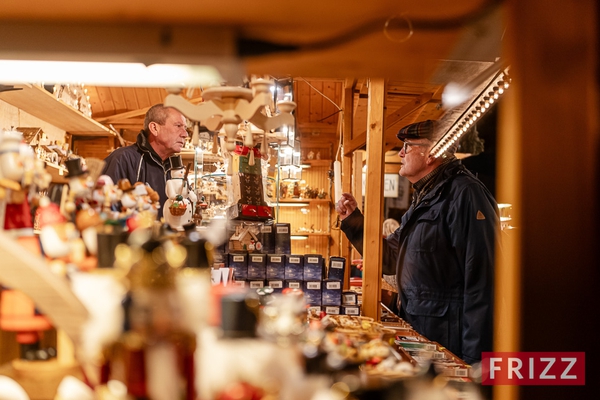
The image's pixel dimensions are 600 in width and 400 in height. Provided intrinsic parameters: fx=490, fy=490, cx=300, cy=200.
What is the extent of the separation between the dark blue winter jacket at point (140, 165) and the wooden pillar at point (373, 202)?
3.13ft

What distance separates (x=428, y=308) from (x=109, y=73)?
218 centimetres

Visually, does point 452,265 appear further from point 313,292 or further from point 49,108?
point 49,108

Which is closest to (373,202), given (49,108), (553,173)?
(553,173)

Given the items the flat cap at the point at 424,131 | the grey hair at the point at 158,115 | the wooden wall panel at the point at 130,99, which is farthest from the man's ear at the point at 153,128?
the wooden wall panel at the point at 130,99

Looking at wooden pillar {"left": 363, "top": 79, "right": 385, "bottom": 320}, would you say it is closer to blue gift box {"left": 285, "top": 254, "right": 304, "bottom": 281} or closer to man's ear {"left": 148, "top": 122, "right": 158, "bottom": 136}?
blue gift box {"left": 285, "top": 254, "right": 304, "bottom": 281}

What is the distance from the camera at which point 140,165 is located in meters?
2.35

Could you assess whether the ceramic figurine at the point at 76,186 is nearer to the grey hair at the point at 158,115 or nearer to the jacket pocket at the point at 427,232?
the grey hair at the point at 158,115

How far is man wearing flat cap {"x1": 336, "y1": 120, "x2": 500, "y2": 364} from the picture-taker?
8.24 feet

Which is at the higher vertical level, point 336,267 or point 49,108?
point 49,108

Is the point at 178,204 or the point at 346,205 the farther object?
the point at 346,205

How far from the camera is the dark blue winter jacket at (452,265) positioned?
98.8 inches

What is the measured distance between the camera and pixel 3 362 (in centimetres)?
91

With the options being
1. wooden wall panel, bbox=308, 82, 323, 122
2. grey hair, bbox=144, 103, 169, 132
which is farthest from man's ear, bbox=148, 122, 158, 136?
wooden wall panel, bbox=308, 82, 323, 122

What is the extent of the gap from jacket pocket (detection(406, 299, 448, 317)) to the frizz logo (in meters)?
1.83
